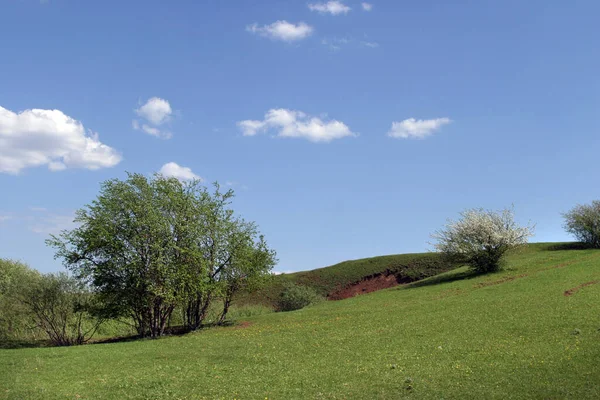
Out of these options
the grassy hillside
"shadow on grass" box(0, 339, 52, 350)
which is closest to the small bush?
the grassy hillside

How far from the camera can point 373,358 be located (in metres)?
24.5

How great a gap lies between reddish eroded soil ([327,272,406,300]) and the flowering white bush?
25.2 m

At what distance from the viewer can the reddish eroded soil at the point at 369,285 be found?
89438mm

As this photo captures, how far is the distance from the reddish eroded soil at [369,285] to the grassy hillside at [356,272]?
2.90 ft

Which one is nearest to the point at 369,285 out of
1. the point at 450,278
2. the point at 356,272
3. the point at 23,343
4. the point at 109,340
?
the point at 356,272

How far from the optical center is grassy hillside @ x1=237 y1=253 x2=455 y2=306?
8906 cm

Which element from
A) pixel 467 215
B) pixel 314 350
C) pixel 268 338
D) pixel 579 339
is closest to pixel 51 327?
pixel 268 338

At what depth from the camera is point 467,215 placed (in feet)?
217

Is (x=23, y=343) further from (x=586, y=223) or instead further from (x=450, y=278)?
(x=586, y=223)

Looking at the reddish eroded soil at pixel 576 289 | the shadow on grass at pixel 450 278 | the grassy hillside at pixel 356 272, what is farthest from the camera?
the grassy hillside at pixel 356 272

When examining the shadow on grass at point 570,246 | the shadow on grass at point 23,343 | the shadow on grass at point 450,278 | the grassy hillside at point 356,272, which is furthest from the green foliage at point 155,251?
the shadow on grass at point 570,246

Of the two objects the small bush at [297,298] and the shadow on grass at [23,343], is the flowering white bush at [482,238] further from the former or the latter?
the shadow on grass at [23,343]

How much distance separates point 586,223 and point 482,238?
34.3 meters

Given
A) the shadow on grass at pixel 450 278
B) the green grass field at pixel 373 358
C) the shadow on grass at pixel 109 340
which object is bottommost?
the green grass field at pixel 373 358
